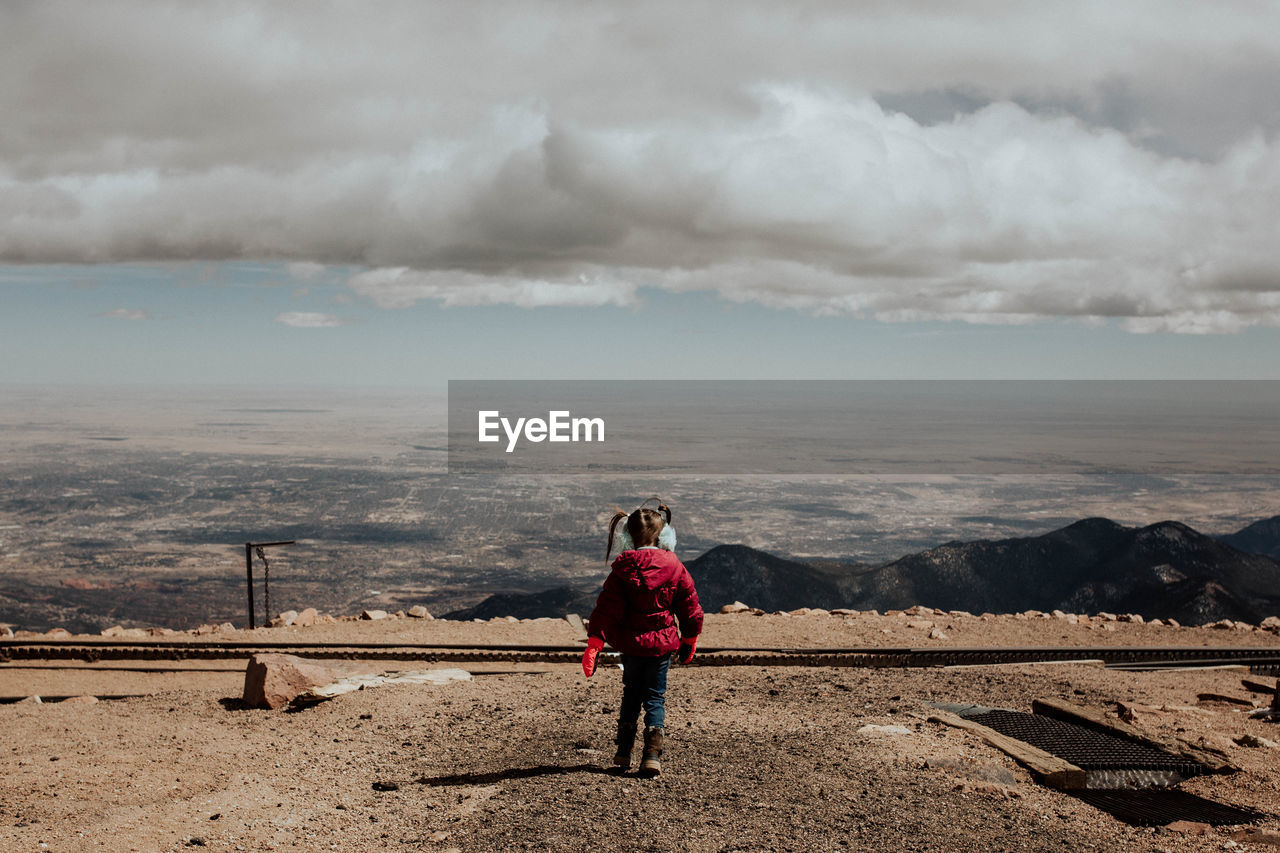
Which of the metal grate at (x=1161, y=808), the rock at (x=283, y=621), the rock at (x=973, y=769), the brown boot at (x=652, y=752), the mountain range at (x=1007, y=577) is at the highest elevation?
the brown boot at (x=652, y=752)

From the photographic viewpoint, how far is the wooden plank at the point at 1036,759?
22.7 ft

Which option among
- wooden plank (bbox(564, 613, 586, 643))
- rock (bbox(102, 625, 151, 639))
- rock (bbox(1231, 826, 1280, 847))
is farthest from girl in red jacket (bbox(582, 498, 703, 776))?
rock (bbox(102, 625, 151, 639))

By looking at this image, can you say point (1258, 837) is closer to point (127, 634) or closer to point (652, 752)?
point (652, 752)

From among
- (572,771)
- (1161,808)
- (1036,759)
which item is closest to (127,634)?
(572,771)

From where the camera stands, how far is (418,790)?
6586 mm

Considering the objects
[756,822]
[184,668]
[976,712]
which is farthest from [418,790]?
[184,668]

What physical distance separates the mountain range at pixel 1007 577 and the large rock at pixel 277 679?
32.5m

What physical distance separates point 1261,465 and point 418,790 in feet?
755

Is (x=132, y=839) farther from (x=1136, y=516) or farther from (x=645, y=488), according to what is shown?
(x=1136, y=516)

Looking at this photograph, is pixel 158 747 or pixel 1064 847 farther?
pixel 158 747

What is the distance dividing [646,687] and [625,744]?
431mm

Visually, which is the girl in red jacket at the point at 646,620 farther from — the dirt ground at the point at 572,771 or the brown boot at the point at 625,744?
the dirt ground at the point at 572,771

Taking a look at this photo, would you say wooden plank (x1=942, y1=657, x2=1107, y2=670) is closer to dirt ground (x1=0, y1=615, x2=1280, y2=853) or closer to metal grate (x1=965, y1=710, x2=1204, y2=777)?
dirt ground (x1=0, y1=615, x2=1280, y2=853)

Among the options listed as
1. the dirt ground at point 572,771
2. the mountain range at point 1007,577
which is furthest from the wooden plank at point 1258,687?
the mountain range at point 1007,577
